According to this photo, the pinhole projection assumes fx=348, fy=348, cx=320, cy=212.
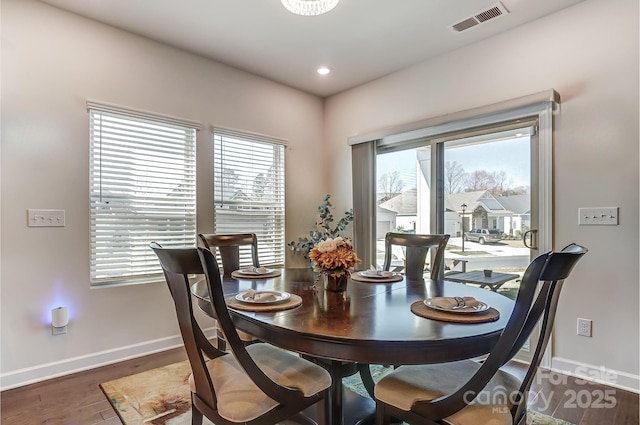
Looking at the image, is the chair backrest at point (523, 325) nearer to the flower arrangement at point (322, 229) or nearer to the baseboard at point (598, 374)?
the baseboard at point (598, 374)

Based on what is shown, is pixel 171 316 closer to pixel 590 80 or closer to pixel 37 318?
pixel 37 318

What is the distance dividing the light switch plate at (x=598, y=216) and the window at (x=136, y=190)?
126 inches

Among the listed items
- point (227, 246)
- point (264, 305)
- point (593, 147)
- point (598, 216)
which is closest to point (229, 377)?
point (264, 305)

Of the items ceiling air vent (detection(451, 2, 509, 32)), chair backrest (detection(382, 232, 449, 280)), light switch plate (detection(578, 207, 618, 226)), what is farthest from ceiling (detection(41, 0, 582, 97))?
chair backrest (detection(382, 232, 449, 280))

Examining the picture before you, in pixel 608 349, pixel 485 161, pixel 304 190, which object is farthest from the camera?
pixel 304 190

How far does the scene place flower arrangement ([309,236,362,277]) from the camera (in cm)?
172

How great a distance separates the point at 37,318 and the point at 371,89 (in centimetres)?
370

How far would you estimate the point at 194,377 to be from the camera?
1401 mm

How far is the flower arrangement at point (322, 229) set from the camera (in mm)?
4070

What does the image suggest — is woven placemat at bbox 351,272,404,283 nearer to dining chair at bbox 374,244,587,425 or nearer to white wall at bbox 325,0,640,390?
dining chair at bbox 374,244,587,425

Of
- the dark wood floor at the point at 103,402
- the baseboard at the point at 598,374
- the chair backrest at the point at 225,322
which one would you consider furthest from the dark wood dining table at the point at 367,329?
the baseboard at the point at 598,374

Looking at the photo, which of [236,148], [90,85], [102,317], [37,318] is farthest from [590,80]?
[37,318]

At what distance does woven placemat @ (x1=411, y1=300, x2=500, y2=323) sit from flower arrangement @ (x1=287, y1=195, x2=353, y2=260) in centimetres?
260

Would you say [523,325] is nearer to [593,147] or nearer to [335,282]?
[335,282]
